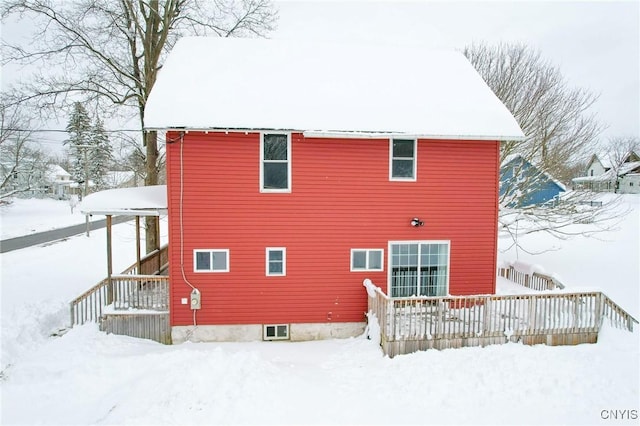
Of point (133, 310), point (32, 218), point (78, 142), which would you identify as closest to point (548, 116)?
point (133, 310)

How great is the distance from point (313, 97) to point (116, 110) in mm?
10072

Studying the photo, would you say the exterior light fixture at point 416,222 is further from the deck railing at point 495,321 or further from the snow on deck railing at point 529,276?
the snow on deck railing at point 529,276

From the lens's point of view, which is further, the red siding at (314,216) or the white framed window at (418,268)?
the white framed window at (418,268)

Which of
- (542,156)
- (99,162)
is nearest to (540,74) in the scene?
(542,156)

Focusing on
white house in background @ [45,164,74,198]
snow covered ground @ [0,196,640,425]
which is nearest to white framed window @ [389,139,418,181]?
snow covered ground @ [0,196,640,425]

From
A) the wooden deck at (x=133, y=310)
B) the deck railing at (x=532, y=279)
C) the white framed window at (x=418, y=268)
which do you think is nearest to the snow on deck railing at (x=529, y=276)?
the deck railing at (x=532, y=279)

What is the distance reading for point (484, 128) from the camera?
1004cm

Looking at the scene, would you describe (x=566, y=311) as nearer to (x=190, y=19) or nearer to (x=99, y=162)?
(x=190, y=19)

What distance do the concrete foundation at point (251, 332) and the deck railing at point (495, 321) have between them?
45.7 inches

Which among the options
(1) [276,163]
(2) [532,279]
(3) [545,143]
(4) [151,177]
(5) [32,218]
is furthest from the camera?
(5) [32,218]

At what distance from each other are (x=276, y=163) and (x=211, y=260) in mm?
3059

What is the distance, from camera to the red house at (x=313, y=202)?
9523mm

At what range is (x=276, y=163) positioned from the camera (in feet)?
32.0
